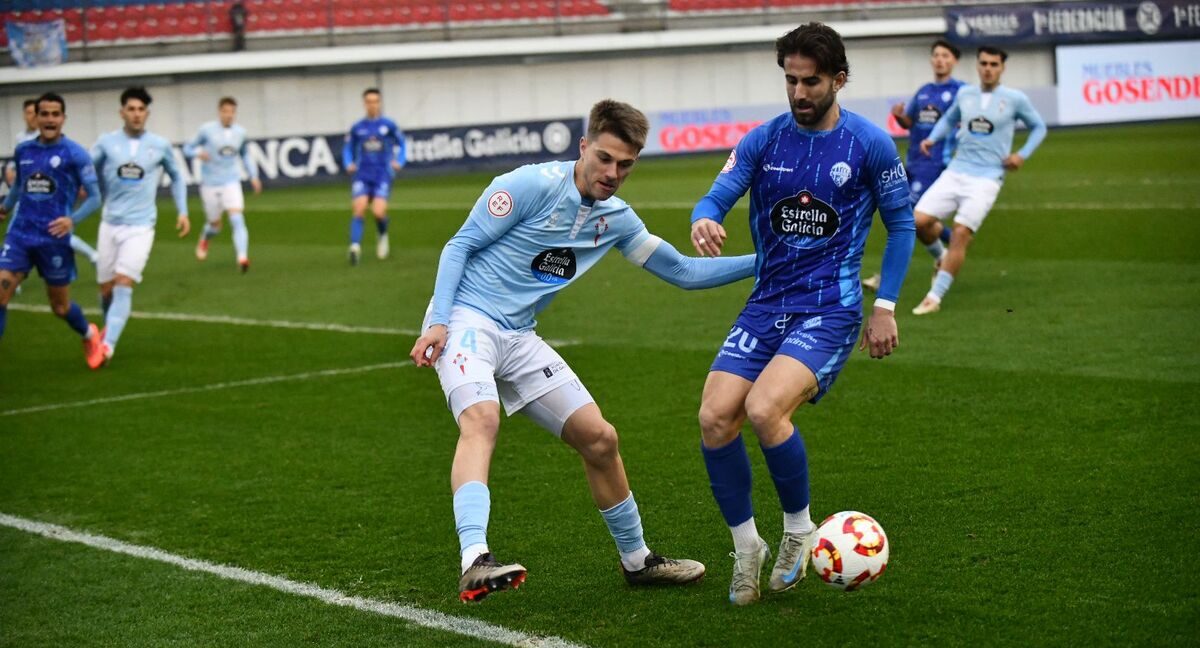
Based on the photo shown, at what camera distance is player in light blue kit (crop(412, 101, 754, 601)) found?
219 inches

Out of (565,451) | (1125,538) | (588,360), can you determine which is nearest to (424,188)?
(588,360)

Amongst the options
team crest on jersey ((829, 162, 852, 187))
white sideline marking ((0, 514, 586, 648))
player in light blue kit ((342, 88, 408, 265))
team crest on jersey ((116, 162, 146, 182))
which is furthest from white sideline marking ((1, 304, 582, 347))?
team crest on jersey ((829, 162, 852, 187))

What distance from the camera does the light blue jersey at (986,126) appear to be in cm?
1393

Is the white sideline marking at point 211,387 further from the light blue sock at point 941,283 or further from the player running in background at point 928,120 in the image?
the player running in background at point 928,120

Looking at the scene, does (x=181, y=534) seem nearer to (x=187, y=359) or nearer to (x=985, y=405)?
(x=985, y=405)

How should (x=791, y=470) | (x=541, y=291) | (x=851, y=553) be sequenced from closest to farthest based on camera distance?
(x=851, y=553), (x=791, y=470), (x=541, y=291)

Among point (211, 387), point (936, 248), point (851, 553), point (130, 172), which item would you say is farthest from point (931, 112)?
point (851, 553)

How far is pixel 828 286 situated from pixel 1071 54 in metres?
41.4

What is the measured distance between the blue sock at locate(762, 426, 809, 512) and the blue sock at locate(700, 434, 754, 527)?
13 centimetres

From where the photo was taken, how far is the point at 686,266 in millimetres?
6152

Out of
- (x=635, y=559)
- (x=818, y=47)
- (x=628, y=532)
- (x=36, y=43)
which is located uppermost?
(x=36, y=43)

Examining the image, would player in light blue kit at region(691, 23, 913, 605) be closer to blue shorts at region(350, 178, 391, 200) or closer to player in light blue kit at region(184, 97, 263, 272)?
blue shorts at region(350, 178, 391, 200)

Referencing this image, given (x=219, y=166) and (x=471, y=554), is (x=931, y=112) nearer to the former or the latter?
(x=219, y=166)

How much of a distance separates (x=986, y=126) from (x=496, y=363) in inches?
371
